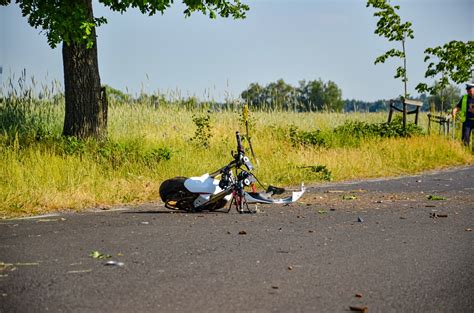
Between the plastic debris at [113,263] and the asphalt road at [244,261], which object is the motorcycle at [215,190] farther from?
the plastic debris at [113,263]

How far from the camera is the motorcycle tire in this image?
10.8 m

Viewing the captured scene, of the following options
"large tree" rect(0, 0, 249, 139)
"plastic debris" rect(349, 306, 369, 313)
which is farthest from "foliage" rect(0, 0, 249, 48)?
"plastic debris" rect(349, 306, 369, 313)

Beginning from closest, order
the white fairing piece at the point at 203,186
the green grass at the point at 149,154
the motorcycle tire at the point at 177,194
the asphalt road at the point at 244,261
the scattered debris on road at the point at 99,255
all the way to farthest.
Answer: the asphalt road at the point at 244,261, the scattered debris on road at the point at 99,255, the white fairing piece at the point at 203,186, the motorcycle tire at the point at 177,194, the green grass at the point at 149,154

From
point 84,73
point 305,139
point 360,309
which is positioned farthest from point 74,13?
point 360,309

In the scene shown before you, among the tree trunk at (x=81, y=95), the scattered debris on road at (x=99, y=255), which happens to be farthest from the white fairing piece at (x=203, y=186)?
the tree trunk at (x=81, y=95)

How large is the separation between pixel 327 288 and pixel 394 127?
63.5 feet

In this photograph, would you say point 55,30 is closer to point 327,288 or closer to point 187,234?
point 187,234

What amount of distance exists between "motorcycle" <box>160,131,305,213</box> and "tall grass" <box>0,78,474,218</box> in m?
1.86

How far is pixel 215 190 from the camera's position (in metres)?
10.6

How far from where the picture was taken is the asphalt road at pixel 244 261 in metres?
6.07

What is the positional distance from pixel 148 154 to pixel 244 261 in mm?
9024

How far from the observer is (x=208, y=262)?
24.7 feet

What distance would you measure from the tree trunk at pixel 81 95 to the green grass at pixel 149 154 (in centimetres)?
51

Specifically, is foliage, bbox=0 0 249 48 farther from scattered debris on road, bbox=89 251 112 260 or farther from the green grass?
scattered debris on road, bbox=89 251 112 260
